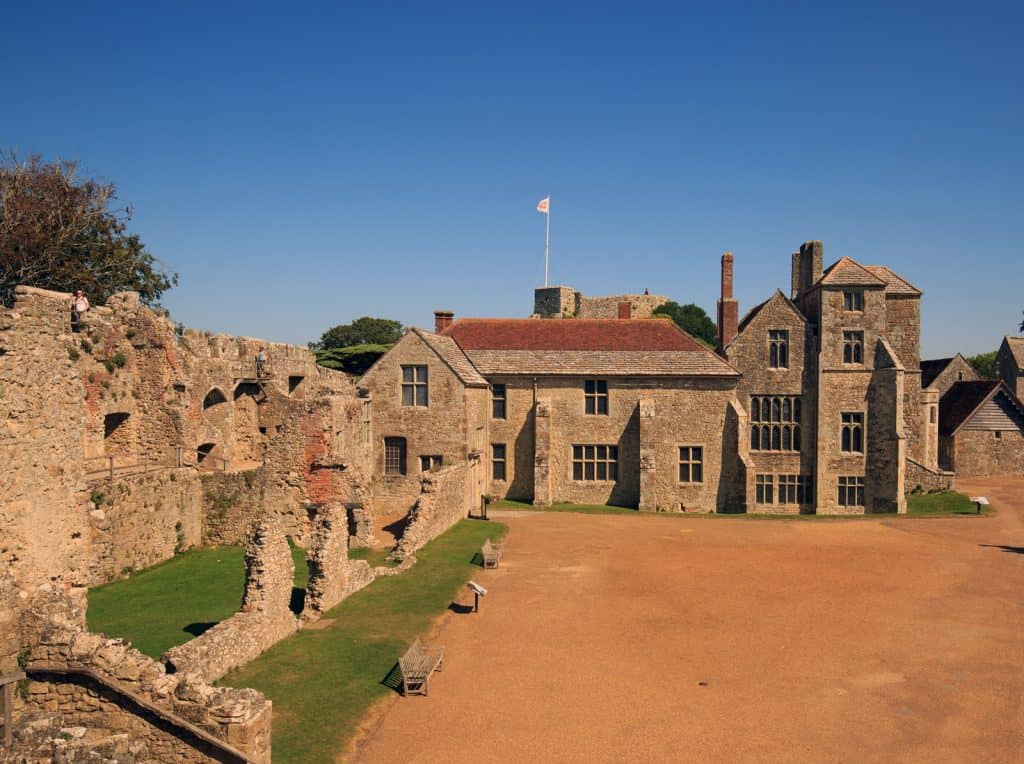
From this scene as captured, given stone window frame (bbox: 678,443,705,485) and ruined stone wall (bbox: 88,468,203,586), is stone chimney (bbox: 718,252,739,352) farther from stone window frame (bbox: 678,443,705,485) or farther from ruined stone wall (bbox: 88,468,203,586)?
ruined stone wall (bbox: 88,468,203,586)

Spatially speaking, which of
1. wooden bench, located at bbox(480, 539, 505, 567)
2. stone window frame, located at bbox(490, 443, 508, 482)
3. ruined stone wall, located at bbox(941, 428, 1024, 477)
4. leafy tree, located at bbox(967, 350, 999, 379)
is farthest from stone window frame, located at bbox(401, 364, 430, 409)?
leafy tree, located at bbox(967, 350, 999, 379)

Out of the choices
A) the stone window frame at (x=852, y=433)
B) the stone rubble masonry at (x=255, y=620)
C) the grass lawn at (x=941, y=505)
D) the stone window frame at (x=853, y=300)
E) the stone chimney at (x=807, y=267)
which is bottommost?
the grass lawn at (x=941, y=505)

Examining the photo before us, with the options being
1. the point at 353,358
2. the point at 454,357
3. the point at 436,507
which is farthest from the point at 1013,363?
the point at 353,358

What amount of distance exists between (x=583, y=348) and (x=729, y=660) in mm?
25448

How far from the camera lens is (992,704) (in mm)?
14070

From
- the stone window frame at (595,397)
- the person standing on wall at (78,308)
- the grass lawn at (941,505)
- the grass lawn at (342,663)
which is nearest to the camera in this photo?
the grass lawn at (342,663)

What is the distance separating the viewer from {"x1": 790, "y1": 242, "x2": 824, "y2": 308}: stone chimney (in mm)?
40344

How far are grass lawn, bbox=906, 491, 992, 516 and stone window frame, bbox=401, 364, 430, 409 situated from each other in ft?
87.0

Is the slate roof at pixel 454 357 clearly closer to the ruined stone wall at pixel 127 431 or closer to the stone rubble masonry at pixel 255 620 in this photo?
the ruined stone wall at pixel 127 431

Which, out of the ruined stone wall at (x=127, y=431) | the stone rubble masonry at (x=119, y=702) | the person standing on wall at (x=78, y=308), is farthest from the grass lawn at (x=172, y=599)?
the person standing on wall at (x=78, y=308)

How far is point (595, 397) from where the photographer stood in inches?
1531

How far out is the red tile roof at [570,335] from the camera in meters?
40.1

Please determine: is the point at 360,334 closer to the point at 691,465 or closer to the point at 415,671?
the point at 691,465

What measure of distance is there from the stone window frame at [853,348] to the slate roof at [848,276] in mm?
2627
